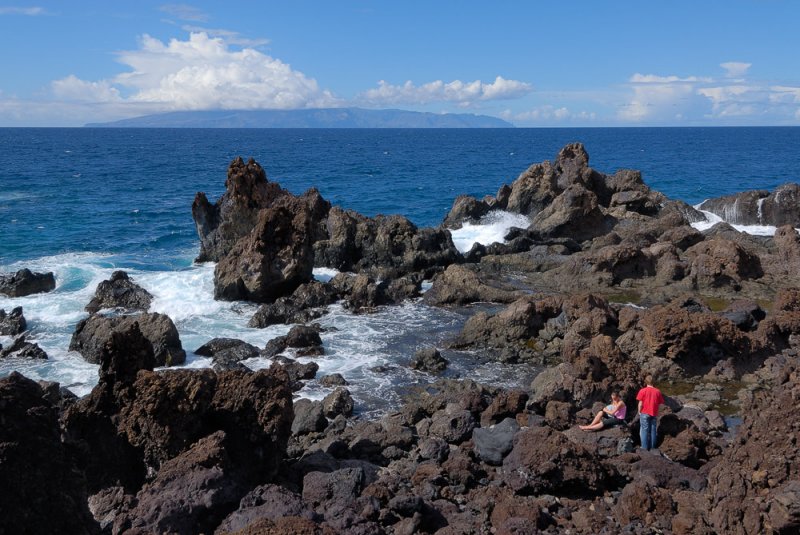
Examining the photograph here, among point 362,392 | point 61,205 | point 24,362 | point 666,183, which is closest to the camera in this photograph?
point 362,392

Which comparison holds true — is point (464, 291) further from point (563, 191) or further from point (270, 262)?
point (563, 191)

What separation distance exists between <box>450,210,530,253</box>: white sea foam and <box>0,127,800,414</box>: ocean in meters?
0.15

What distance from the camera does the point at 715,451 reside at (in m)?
16.1

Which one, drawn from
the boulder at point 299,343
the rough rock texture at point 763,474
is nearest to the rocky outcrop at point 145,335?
the boulder at point 299,343

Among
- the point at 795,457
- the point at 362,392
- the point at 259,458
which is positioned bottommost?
the point at 362,392

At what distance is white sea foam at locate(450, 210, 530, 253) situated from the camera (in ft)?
151

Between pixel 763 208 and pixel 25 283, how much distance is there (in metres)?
46.4

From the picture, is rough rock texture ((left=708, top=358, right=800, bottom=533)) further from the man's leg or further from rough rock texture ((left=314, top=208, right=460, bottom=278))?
rough rock texture ((left=314, top=208, right=460, bottom=278))

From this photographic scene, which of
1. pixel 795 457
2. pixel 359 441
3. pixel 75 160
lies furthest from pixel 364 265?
pixel 75 160

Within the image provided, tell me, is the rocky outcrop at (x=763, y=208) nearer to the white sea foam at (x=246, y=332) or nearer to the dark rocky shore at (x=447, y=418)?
the dark rocky shore at (x=447, y=418)

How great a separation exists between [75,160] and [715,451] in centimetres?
12752

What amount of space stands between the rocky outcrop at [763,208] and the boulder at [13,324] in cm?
4522

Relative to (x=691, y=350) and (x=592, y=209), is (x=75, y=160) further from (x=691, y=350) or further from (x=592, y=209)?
(x=691, y=350)

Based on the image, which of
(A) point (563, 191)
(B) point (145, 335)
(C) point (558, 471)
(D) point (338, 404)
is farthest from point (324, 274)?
(C) point (558, 471)
